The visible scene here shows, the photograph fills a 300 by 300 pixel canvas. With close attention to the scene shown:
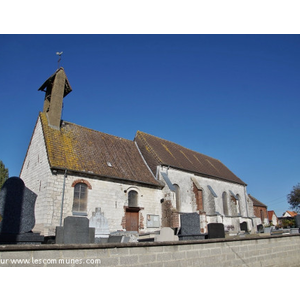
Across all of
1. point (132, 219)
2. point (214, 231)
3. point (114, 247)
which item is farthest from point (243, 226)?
point (114, 247)

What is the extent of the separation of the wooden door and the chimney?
7805 mm

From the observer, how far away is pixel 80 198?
14.5 meters

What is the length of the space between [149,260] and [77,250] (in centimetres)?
182

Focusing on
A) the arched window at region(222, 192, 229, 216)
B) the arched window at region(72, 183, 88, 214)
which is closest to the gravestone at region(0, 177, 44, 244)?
the arched window at region(72, 183, 88, 214)

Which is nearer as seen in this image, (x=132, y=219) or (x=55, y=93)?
(x=132, y=219)

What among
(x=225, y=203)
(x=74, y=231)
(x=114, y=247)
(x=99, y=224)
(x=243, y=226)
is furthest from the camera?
(x=225, y=203)

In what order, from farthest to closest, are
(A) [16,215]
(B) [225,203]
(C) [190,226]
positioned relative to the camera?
(B) [225,203] → (C) [190,226] → (A) [16,215]

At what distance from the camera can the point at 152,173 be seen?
20016mm

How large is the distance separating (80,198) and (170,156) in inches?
413

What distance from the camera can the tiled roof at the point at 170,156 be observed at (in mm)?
20797

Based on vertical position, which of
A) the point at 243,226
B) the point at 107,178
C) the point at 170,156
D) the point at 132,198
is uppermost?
the point at 170,156

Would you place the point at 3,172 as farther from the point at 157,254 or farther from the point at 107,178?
the point at 157,254

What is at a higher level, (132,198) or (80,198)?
(132,198)

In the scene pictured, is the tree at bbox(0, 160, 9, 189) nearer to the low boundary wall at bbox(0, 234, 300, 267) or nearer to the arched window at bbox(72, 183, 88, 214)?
the arched window at bbox(72, 183, 88, 214)
